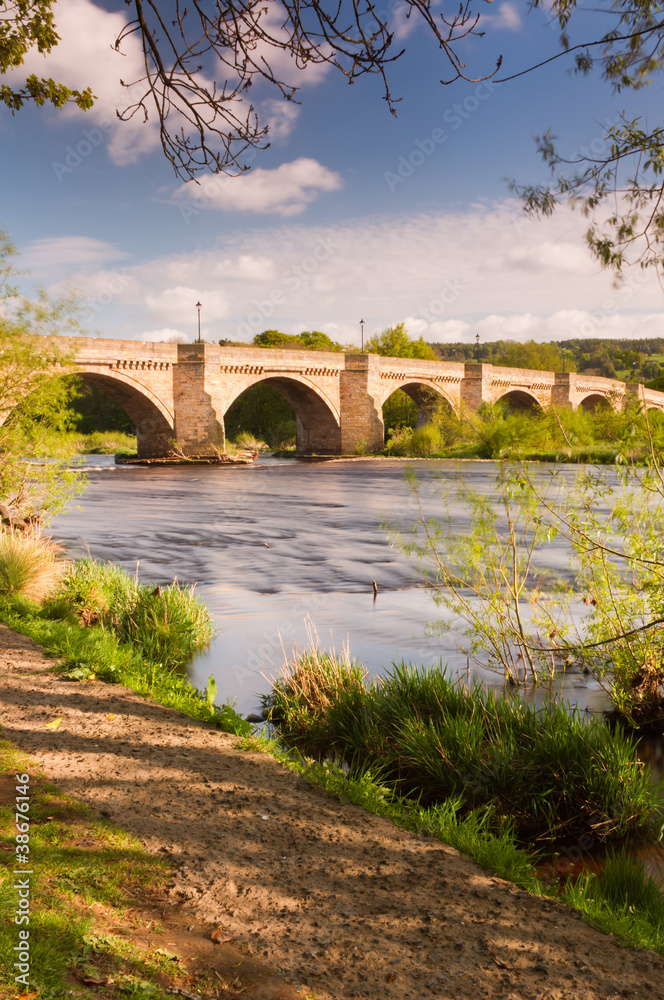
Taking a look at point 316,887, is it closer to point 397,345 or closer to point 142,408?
point 142,408

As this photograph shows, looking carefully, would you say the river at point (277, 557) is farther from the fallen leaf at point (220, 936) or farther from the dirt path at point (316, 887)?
the fallen leaf at point (220, 936)

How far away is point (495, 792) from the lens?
5.14 metres

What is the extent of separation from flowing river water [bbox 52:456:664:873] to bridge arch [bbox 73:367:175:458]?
204 inches

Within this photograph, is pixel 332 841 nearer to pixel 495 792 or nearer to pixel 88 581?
pixel 495 792

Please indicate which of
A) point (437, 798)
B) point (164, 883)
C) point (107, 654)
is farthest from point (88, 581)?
point (164, 883)

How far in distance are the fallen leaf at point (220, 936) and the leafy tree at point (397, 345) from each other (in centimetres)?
7214

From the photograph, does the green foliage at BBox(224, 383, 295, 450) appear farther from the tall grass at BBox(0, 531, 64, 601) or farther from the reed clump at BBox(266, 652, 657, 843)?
the reed clump at BBox(266, 652, 657, 843)

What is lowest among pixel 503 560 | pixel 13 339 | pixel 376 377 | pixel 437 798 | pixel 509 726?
pixel 437 798

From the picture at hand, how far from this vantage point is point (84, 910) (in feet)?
9.68

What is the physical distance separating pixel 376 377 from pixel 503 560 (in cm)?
4240

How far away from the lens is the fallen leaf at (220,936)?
9.95ft

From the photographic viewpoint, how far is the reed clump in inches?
197

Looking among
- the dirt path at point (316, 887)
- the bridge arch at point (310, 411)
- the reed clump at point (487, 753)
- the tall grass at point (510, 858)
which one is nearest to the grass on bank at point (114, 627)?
the reed clump at point (487, 753)

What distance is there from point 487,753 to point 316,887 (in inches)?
84.0
